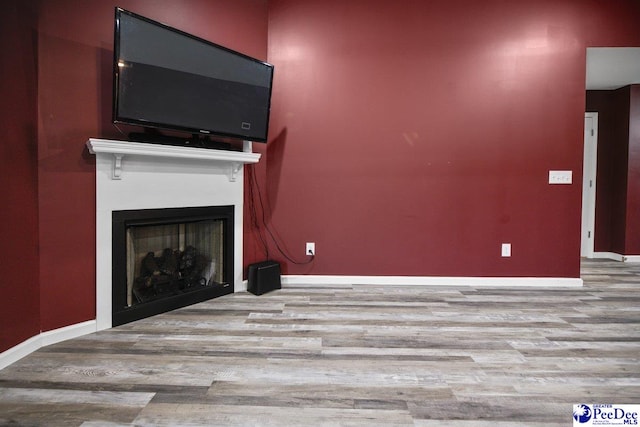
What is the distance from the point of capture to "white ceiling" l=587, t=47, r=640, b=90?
3494 mm

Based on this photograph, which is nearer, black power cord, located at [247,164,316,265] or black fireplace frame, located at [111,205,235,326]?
black fireplace frame, located at [111,205,235,326]

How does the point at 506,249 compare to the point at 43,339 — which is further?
the point at 506,249

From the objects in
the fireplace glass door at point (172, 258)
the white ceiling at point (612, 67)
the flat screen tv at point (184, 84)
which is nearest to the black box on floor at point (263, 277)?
the fireplace glass door at point (172, 258)

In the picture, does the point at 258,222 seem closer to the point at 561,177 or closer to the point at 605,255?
the point at 561,177

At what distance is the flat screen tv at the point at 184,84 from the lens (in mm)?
2098

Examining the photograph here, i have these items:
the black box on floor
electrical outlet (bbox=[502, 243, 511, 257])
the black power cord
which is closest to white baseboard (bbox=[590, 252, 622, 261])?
electrical outlet (bbox=[502, 243, 511, 257])

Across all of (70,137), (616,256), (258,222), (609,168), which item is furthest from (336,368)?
(609,168)

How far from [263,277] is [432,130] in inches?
83.7

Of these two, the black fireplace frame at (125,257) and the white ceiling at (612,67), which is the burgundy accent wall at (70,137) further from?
the white ceiling at (612,67)

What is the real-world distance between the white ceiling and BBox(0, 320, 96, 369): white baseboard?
4889 mm

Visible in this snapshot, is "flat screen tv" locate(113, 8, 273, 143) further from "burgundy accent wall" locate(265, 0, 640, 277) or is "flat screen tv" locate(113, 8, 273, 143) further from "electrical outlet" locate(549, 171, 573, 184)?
"electrical outlet" locate(549, 171, 573, 184)

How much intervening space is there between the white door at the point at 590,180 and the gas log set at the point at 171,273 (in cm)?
519

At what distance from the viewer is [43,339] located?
2.02 metres

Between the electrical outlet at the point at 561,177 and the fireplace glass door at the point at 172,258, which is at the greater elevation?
the electrical outlet at the point at 561,177
